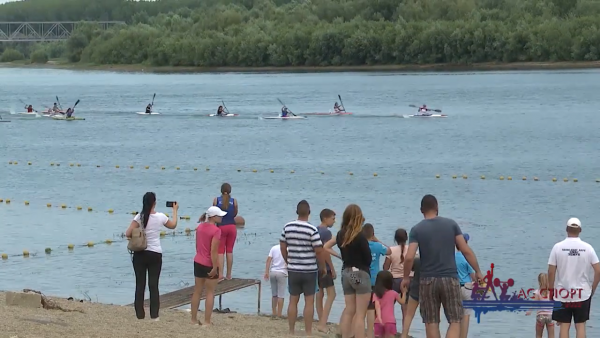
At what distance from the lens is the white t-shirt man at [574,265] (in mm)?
11688

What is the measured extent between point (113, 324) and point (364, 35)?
11855 cm

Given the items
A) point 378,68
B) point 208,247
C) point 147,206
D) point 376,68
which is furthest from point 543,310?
point 376,68

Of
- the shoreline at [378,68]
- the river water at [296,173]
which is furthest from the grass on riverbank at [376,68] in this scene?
the river water at [296,173]

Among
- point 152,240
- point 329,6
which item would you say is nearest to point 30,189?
point 152,240

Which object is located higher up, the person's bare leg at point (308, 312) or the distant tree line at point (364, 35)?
the distant tree line at point (364, 35)

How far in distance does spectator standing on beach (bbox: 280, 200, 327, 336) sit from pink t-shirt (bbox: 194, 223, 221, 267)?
3.04 feet

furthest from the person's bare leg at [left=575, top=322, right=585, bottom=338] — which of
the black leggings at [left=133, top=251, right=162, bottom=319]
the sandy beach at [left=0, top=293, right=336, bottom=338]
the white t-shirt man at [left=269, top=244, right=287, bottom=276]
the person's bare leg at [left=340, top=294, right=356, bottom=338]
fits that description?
the black leggings at [left=133, top=251, right=162, bottom=319]

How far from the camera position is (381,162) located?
46625mm

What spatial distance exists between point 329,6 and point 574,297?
142646 mm

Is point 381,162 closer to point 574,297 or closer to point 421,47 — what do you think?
point 574,297

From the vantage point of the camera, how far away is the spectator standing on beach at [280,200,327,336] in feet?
41.4

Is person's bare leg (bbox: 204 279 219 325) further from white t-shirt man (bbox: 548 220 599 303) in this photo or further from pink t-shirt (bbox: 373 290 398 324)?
white t-shirt man (bbox: 548 220 599 303)

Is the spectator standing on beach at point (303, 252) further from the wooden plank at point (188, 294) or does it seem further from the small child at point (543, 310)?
the wooden plank at point (188, 294)

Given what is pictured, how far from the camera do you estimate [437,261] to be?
11102mm
